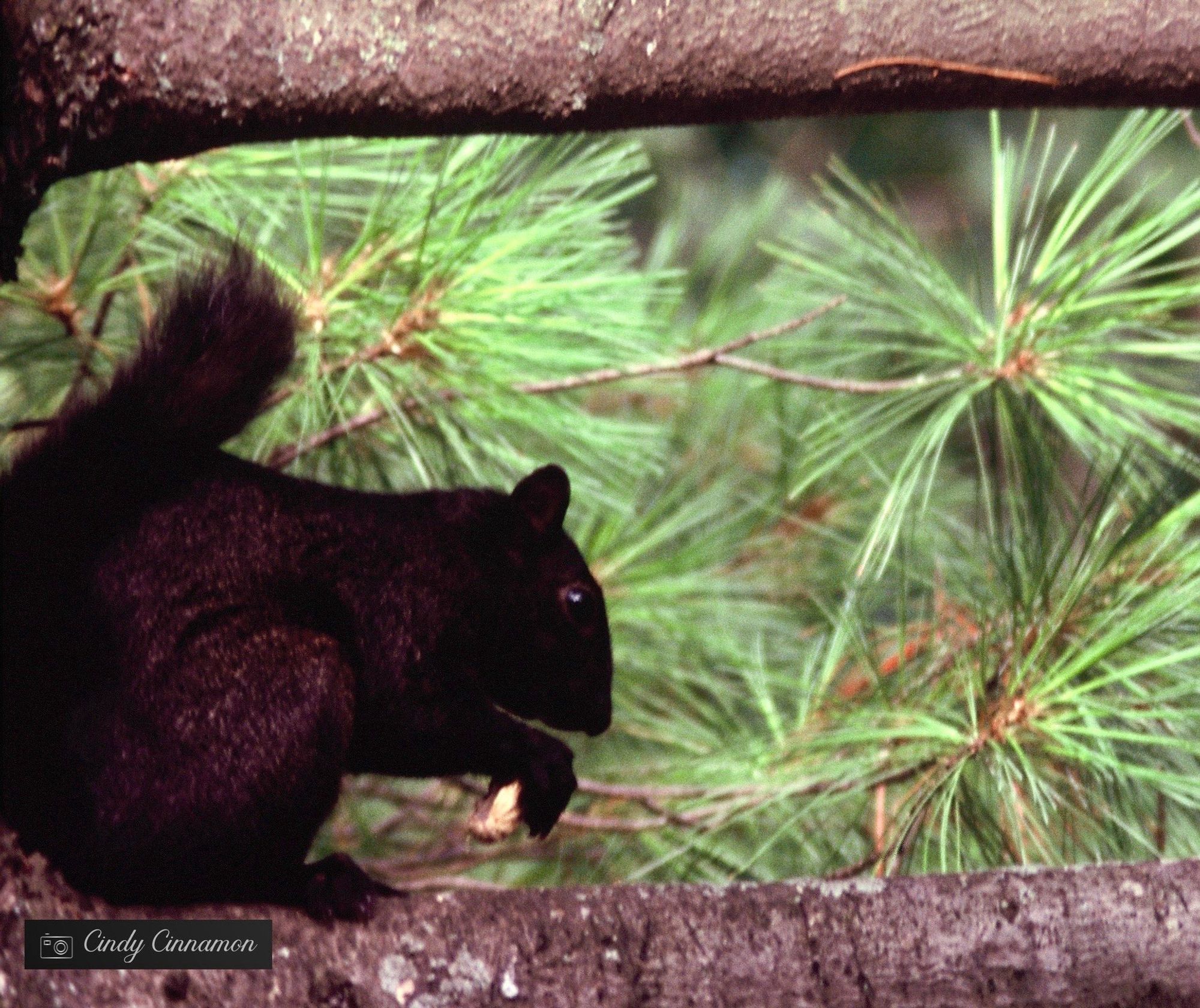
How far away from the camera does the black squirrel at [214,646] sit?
0.97 metres

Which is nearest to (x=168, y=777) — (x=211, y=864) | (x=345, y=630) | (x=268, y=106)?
(x=211, y=864)

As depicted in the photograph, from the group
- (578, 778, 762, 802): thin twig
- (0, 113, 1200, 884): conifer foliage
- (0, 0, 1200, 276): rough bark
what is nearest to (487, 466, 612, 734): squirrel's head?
(0, 113, 1200, 884): conifer foliage

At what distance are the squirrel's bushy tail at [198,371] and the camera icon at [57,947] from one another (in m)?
0.32

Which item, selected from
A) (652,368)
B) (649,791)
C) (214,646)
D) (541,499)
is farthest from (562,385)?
(214,646)

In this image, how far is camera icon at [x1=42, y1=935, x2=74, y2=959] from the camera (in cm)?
86

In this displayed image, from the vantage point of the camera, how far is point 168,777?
3.21 ft

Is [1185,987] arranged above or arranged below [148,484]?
below

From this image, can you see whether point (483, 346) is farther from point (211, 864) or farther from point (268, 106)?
point (211, 864)

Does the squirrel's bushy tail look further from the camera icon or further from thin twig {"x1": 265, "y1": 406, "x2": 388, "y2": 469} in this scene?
the camera icon

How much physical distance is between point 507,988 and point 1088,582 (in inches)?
23.9

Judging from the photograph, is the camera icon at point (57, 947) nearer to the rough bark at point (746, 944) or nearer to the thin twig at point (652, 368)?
the rough bark at point (746, 944)

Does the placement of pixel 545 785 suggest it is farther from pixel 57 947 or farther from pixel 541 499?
pixel 57 947

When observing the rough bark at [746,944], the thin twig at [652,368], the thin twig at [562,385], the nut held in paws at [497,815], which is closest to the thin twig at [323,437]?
the thin twig at [562,385]

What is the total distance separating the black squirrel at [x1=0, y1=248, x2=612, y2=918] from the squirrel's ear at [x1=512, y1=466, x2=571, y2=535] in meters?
0.10
